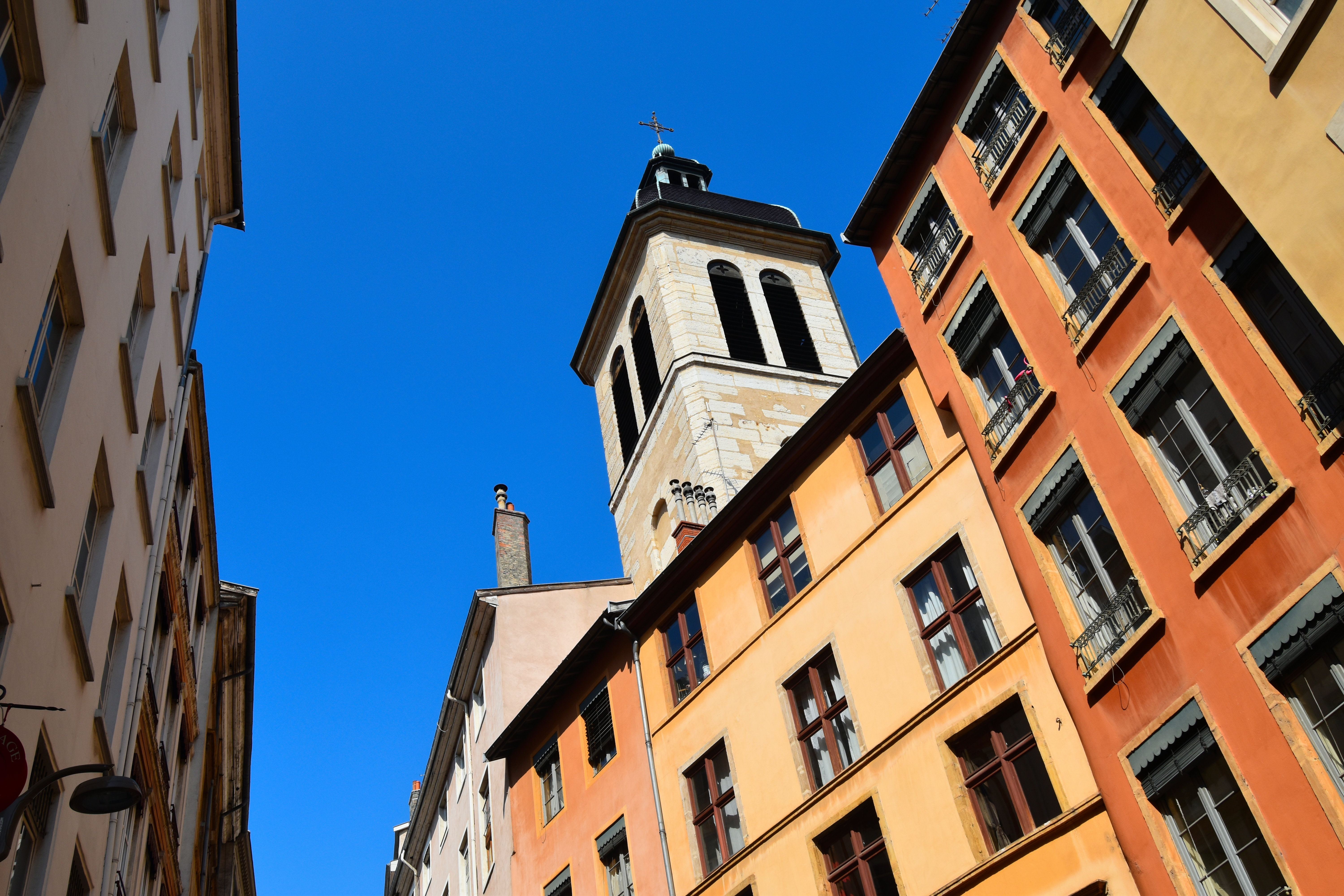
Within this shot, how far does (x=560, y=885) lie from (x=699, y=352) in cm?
2241

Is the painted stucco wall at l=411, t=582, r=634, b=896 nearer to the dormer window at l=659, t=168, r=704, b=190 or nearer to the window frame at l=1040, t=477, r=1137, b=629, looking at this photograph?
the window frame at l=1040, t=477, r=1137, b=629

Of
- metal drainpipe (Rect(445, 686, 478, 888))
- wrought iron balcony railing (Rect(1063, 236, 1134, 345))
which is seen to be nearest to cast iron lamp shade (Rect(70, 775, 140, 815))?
wrought iron balcony railing (Rect(1063, 236, 1134, 345))

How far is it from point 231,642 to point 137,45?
15701 mm

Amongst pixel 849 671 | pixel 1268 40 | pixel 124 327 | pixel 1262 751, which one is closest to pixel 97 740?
pixel 124 327

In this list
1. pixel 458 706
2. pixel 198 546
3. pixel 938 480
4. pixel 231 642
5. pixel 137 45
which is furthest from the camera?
pixel 458 706

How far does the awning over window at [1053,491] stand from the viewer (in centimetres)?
1307

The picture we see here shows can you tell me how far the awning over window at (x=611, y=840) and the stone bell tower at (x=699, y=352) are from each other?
1431 cm

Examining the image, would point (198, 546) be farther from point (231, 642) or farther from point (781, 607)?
point (781, 607)

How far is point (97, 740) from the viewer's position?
13352mm

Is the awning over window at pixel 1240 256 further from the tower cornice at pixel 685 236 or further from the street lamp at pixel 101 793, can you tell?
the tower cornice at pixel 685 236

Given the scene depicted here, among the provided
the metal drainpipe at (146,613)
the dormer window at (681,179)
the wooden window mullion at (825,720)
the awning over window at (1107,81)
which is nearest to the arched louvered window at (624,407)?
the dormer window at (681,179)

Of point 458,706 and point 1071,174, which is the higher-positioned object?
point 458,706

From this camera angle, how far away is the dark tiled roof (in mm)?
49531

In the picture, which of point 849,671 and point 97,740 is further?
point 849,671
